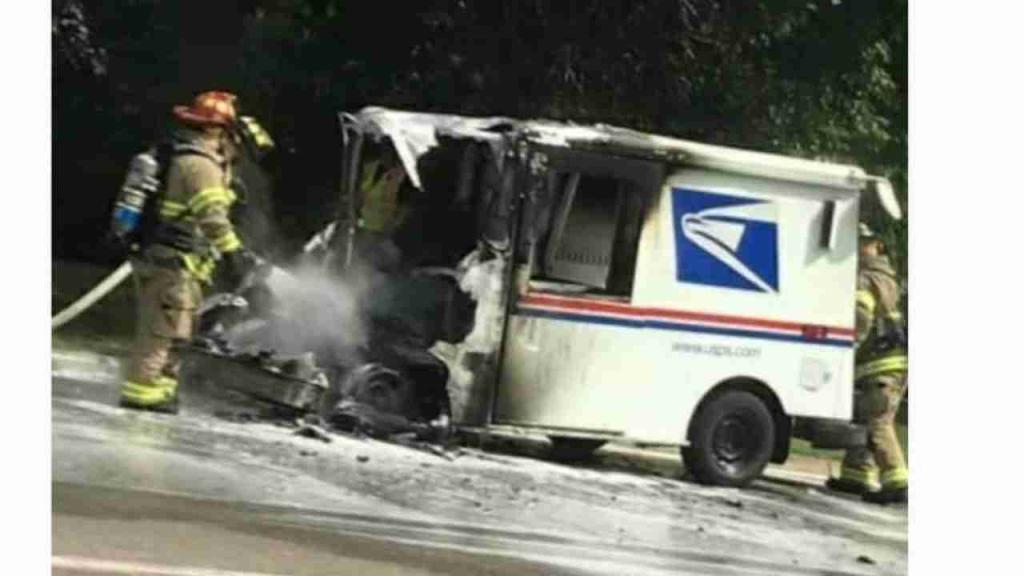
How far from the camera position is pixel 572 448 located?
6.51 metres

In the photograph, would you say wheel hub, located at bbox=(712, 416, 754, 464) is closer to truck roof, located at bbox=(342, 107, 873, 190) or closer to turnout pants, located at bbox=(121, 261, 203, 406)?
truck roof, located at bbox=(342, 107, 873, 190)

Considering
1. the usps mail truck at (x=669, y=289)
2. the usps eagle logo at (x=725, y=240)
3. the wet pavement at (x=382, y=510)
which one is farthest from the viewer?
the usps eagle logo at (x=725, y=240)

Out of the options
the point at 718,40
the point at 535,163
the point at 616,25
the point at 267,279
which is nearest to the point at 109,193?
the point at 267,279

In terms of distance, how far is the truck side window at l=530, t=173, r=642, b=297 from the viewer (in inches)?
253

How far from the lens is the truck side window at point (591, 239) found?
641cm

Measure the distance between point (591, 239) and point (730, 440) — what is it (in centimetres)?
106

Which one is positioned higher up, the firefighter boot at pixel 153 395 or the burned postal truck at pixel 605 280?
the burned postal truck at pixel 605 280

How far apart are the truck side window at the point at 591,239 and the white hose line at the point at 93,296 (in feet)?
5.37

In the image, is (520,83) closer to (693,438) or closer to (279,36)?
(279,36)

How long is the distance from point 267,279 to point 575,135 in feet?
4.53

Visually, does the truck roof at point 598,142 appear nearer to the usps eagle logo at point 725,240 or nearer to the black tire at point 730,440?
the usps eagle logo at point 725,240

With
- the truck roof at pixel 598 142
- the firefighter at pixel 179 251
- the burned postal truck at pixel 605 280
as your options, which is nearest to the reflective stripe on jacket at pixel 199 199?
the firefighter at pixel 179 251

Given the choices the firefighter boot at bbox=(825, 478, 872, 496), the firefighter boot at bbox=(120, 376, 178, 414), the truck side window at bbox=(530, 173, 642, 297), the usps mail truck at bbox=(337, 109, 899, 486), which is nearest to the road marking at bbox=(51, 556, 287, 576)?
the firefighter boot at bbox=(120, 376, 178, 414)

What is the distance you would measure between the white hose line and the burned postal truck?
2.39 ft
